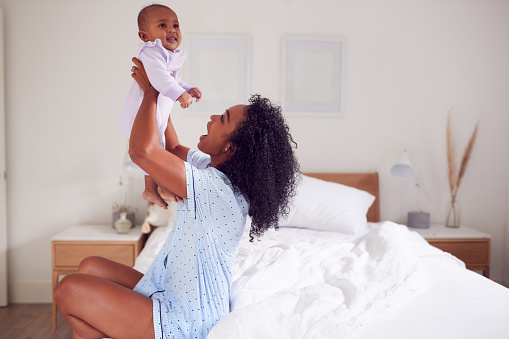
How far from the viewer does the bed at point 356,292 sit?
140cm

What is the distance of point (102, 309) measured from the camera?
130 centimetres

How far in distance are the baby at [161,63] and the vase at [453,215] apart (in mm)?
2653

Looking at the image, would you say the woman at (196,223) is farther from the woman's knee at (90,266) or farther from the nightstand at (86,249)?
the nightstand at (86,249)

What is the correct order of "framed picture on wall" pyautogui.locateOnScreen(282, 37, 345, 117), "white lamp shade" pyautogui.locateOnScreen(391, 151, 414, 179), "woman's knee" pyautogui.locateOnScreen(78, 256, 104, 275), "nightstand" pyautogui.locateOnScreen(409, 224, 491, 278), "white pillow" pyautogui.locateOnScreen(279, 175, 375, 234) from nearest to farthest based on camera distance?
"woman's knee" pyautogui.locateOnScreen(78, 256, 104, 275) → "white pillow" pyautogui.locateOnScreen(279, 175, 375, 234) → "nightstand" pyautogui.locateOnScreen(409, 224, 491, 278) → "white lamp shade" pyautogui.locateOnScreen(391, 151, 414, 179) → "framed picture on wall" pyautogui.locateOnScreen(282, 37, 345, 117)

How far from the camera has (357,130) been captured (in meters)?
3.51

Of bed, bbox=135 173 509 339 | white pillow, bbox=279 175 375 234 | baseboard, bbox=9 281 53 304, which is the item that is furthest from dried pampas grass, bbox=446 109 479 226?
baseboard, bbox=9 281 53 304

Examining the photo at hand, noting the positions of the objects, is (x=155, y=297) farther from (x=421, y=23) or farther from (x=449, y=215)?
(x=421, y=23)

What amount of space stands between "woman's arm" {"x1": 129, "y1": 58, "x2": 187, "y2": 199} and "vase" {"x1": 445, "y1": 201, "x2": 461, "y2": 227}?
9.01 ft

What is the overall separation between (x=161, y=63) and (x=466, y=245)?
8.70 feet

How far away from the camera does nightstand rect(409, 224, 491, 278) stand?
3.15 metres

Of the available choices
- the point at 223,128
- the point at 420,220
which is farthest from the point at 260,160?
the point at 420,220

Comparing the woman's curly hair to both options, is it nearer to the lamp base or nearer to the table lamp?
the table lamp

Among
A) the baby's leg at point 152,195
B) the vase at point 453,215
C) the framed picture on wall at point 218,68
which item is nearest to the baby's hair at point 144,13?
the baby's leg at point 152,195

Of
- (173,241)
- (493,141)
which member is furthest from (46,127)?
(493,141)
